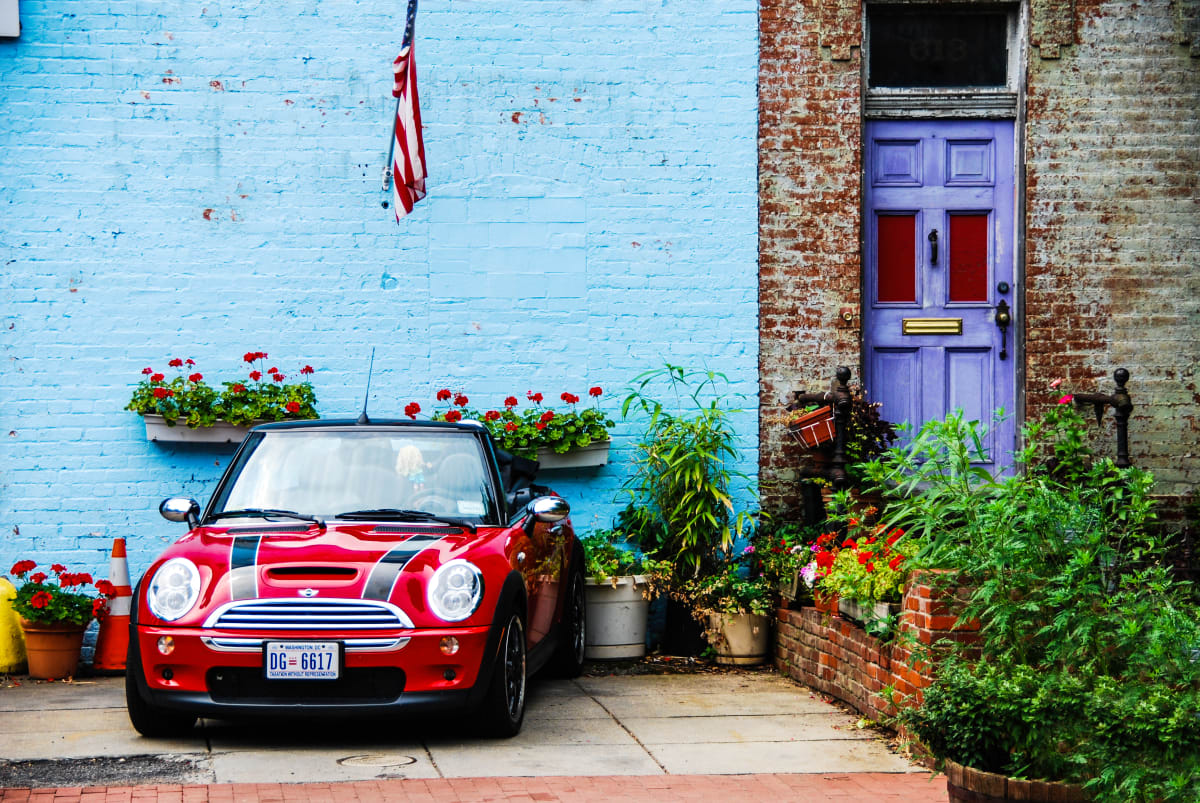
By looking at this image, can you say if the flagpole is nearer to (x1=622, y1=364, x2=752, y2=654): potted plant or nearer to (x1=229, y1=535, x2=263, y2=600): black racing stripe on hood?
(x1=622, y1=364, x2=752, y2=654): potted plant

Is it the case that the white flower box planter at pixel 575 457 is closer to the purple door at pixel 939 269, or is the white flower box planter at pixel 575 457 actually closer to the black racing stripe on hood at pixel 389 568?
the purple door at pixel 939 269

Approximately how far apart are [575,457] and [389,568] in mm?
3225

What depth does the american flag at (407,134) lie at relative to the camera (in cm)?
858

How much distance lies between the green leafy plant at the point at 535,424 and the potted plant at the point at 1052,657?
2.79 m

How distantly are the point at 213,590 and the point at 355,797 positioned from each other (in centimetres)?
129

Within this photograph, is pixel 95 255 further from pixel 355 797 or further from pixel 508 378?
pixel 355 797

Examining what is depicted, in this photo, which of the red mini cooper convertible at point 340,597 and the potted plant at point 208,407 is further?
the potted plant at point 208,407

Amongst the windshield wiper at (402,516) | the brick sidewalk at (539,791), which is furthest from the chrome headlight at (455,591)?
the brick sidewalk at (539,791)

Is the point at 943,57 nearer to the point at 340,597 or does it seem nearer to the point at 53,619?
the point at 340,597

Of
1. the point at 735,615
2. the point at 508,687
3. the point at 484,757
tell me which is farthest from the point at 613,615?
the point at 484,757

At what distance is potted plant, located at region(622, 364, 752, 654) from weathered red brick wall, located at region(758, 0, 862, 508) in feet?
1.38

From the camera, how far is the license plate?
19.6ft

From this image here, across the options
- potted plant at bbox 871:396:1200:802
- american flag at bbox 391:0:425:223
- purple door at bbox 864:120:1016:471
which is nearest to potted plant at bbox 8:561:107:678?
american flag at bbox 391:0:425:223

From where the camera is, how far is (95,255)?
9.16 meters
